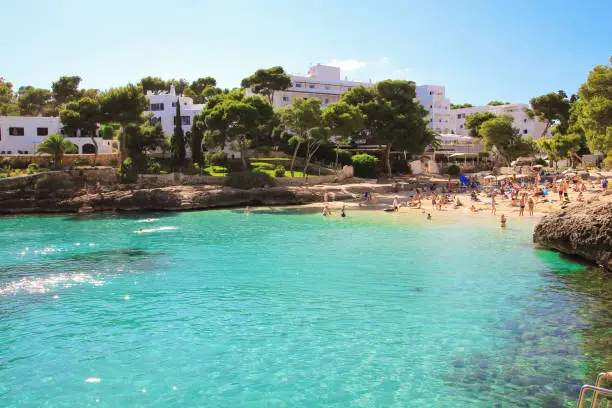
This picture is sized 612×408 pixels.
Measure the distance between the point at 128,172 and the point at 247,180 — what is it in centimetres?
1338

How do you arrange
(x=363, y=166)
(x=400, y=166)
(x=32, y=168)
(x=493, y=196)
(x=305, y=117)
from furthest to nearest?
(x=400, y=166)
(x=363, y=166)
(x=305, y=117)
(x=32, y=168)
(x=493, y=196)

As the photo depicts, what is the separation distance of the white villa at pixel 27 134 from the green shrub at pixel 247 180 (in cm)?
2447

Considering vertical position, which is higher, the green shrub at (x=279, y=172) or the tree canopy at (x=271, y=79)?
the tree canopy at (x=271, y=79)

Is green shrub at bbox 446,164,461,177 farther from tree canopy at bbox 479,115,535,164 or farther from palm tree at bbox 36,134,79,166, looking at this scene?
palm tree at bbox 36,134,79,166

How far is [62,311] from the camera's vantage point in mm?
17609

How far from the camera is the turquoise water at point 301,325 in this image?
37.5 ft

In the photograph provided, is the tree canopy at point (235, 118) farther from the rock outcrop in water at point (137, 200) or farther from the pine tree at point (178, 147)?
the rock outcrop in water at point (137, 200)

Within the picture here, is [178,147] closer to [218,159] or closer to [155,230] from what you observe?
[218,159]

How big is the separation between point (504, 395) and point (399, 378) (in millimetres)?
2494

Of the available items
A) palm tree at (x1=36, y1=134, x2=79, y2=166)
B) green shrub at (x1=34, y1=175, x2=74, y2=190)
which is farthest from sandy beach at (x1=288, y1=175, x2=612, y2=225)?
palm tree at (x1=36, y1=134, x2=79, y2=166)

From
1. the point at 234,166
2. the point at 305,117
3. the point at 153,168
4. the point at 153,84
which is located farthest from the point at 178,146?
the point at 153,84

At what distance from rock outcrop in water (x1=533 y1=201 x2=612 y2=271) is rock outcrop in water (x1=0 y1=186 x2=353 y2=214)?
103ft

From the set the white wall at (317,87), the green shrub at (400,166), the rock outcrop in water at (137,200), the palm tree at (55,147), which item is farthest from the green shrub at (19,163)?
the green shrub at (400,166)

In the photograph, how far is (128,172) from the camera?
51719 mm
